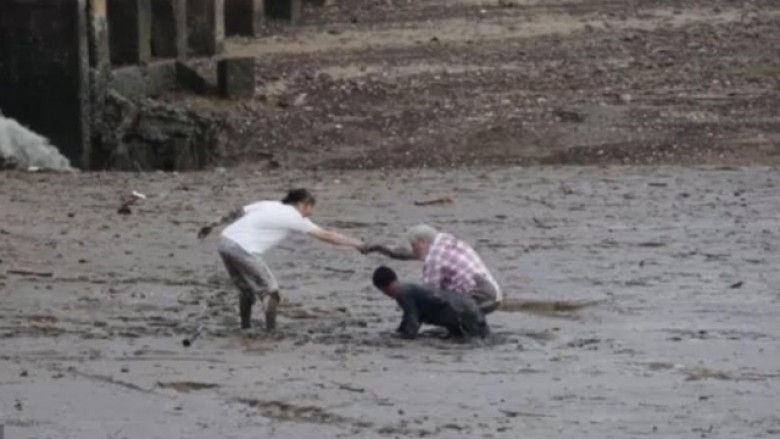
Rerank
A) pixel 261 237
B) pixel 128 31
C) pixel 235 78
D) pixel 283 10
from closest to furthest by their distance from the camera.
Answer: pixel 261 237, pixel 235 78, pixel 128 31, pixel 283 10

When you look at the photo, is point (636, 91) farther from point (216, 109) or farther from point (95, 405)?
point (95, 405)

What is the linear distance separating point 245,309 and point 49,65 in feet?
40.3

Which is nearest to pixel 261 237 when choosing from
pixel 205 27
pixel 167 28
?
pixel 167 28

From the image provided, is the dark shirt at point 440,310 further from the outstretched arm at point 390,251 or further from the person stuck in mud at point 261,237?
the person stuck in mud at point 261,237

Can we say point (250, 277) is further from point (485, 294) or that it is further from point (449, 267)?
point (485, 294)

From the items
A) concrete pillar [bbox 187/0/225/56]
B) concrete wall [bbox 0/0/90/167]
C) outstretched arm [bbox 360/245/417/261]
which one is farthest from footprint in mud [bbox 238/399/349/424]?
concrete pillar [bbox 187/0/225/56]

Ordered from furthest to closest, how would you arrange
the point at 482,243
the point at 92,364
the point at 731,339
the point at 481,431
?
the point at 482,243 < the point at 731,339 < the point at 92,364 < the point at 481,431

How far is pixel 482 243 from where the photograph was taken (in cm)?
2138

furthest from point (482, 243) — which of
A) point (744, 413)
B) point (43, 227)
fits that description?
point (744, 413)

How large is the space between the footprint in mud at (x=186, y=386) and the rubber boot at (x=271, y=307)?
5.76ft

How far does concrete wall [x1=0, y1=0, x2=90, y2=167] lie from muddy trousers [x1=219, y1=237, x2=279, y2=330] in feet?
39.1

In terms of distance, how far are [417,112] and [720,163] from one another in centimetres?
461

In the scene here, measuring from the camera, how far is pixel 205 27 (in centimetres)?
3453

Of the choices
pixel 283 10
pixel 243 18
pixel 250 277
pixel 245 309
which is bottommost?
pixel 283 10
